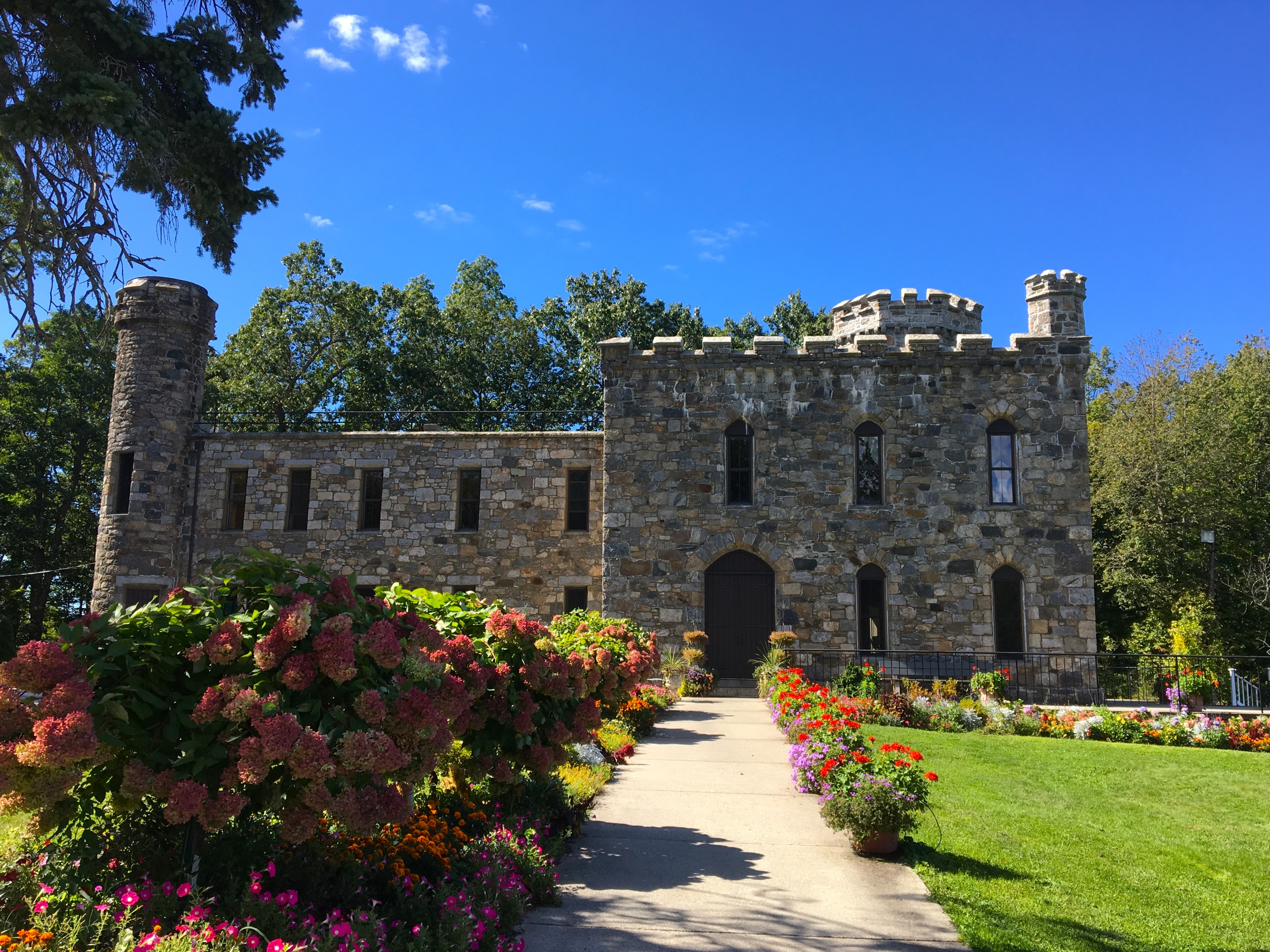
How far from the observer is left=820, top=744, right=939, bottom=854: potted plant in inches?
259

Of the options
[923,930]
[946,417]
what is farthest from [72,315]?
[946,417]

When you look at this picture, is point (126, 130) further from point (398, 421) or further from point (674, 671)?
point (398, 421)

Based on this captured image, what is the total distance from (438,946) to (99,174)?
22.0 feet

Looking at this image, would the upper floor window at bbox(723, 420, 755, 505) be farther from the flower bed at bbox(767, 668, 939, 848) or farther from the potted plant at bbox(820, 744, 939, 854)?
the potted plant at bbox(820, 744, 939, 854)

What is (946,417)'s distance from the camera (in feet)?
62.2

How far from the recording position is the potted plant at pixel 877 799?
21.6ft

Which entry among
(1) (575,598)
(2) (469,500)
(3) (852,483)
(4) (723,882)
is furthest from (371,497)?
(4) (723,882)

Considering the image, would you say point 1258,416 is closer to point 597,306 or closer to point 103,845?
point 597,306

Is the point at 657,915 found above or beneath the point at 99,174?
beneath

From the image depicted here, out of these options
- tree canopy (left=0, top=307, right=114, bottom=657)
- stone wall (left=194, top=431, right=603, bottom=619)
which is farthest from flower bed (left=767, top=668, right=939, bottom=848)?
tree canopy (left=0, top=307, right=114, bottom=657)

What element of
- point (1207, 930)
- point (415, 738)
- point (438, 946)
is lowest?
point (1207, 930)

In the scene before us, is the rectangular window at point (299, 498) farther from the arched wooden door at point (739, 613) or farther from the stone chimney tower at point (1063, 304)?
the stone chimney tower at point (1063, 304)

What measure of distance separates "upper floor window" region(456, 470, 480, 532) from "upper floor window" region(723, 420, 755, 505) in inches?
240

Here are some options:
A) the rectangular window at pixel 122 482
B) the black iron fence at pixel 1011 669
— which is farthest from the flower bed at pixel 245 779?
the rectangular window at pixel 122 482
